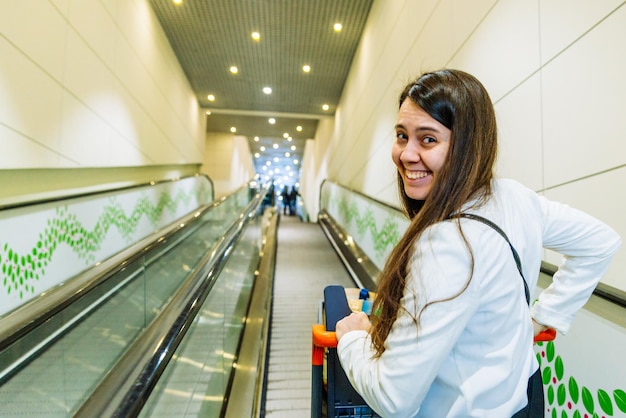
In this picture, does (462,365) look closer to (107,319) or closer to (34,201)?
(107,319)

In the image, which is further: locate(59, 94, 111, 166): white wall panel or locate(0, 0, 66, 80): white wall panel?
locate(59, 94, 111, 166): white wall panel

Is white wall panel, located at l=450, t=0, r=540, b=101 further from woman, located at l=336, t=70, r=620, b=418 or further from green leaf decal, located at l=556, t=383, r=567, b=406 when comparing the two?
woman, located at l=336, t=70, r=620, b=418

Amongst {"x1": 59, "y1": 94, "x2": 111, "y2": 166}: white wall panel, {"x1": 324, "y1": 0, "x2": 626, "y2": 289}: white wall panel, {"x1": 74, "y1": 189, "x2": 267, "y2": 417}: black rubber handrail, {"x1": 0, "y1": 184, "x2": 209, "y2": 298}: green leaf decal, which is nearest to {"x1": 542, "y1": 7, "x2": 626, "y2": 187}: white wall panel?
{"x1": 324, "y1": 0, "x2": 626, "y2": 289}: white wall panel

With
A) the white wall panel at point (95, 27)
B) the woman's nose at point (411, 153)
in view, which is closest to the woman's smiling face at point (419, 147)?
the woman's nose at point (411, 153)

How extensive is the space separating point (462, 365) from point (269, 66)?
1035cm

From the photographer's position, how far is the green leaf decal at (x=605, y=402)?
58.7 inches

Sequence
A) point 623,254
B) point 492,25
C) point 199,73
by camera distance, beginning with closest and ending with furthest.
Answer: point 623,254 → point 492,25 → point 199,73

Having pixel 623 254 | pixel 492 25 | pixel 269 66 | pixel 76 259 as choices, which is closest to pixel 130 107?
pixel 76 259

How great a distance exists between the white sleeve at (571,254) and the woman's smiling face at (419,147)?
328 mm

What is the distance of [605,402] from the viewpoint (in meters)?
1.52

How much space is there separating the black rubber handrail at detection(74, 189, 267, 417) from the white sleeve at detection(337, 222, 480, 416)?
2.16 feet

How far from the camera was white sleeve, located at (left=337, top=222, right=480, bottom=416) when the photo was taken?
0.69 meters

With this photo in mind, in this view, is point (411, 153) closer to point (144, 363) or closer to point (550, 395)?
point (144, 363)

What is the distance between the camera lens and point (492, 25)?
2.99 meters
